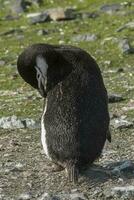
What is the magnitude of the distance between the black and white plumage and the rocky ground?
333mm

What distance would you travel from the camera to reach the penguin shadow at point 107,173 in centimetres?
898

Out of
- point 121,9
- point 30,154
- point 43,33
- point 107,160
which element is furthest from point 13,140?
point 121,9

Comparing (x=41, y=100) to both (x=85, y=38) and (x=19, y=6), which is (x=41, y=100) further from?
(x=19, y=6)

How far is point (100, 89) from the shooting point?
9.19 metres

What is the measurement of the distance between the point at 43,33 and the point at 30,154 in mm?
9708

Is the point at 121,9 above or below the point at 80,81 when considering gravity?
below

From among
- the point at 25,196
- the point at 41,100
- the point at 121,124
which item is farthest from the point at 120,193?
the point at 41,100

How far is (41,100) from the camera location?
13.6 m

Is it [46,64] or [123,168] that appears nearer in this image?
[46,64]

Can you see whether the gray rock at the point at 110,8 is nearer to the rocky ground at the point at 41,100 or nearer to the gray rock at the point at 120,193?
the rocky ground at the point at 41,100

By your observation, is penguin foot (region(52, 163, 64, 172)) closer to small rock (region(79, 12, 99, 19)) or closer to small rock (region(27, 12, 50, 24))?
small rock (region(27, 12, 50, 24))

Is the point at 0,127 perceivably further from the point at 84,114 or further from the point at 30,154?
the point at 84,114

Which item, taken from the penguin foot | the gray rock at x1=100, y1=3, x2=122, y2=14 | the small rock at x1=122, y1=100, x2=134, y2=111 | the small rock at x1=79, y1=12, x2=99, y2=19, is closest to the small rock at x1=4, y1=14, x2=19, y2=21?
the small rock at x1=79, y1=12, x2=99, y2=19

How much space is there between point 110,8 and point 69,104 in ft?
43.6
